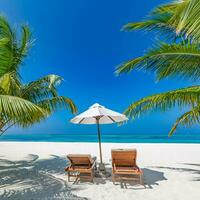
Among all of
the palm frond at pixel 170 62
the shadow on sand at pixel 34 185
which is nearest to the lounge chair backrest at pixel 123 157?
the shadow on sand at pixel 34 185

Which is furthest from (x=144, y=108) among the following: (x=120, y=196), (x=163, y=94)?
(x=120, y=196)

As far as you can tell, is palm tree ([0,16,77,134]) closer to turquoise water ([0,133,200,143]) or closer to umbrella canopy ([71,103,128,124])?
umbrella canopy ([71,103,128,124])

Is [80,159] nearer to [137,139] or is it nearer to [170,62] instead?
[170,62]

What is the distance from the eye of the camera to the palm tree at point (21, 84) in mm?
5772

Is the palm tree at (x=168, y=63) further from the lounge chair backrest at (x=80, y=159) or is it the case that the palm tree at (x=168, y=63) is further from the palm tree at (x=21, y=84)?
the palm tree at (x=21, y=84)

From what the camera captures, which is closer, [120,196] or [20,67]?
[120,196]

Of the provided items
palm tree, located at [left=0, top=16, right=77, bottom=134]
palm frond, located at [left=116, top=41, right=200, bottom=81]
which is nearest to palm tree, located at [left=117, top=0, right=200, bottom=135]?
palm frond, located at [left=116, top=41, right=200, bottom=81]

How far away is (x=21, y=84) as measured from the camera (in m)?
7.23

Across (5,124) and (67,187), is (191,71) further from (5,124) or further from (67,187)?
(5,124)

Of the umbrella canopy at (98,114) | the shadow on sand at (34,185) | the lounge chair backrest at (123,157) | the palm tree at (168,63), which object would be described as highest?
the palm tree at (168,63)

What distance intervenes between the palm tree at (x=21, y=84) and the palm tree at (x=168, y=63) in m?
2.55

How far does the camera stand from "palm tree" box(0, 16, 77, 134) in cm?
577

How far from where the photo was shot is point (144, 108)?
521 centimetres

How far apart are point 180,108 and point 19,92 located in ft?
14.4
